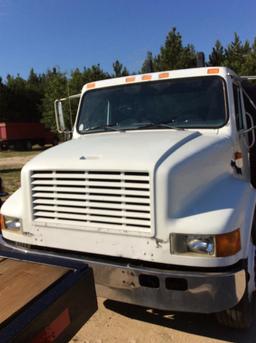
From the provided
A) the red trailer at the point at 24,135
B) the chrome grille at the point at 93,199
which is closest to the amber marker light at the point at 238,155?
the chrome grille at the point at 93,199

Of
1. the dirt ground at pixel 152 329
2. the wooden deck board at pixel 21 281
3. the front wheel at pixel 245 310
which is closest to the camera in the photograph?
the wooden deck board at pixel 21 281

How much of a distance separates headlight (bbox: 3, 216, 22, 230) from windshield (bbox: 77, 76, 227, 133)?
4.76 ft

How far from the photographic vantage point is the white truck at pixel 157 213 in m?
3.04

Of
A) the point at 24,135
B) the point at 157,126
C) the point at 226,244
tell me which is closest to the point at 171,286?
the point at 226,244

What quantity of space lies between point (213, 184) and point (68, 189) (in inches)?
48.8

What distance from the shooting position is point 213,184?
349 cm

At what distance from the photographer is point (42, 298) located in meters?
2.01

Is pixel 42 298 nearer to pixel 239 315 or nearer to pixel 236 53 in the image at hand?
pixel 239 315

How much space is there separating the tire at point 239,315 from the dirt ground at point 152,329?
0.36ft

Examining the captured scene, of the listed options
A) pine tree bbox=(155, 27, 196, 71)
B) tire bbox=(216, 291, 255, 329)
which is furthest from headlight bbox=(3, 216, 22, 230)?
pine tree bbox=(155, 27, 196, 71)

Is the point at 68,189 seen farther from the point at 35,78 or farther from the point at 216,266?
the point at 35,78

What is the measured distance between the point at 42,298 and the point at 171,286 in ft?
4.43

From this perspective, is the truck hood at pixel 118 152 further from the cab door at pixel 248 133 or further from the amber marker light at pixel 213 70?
the cab door at pixel 248 133

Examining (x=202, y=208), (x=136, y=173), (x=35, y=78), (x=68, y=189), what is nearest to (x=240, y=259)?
(x=202, y=208)
